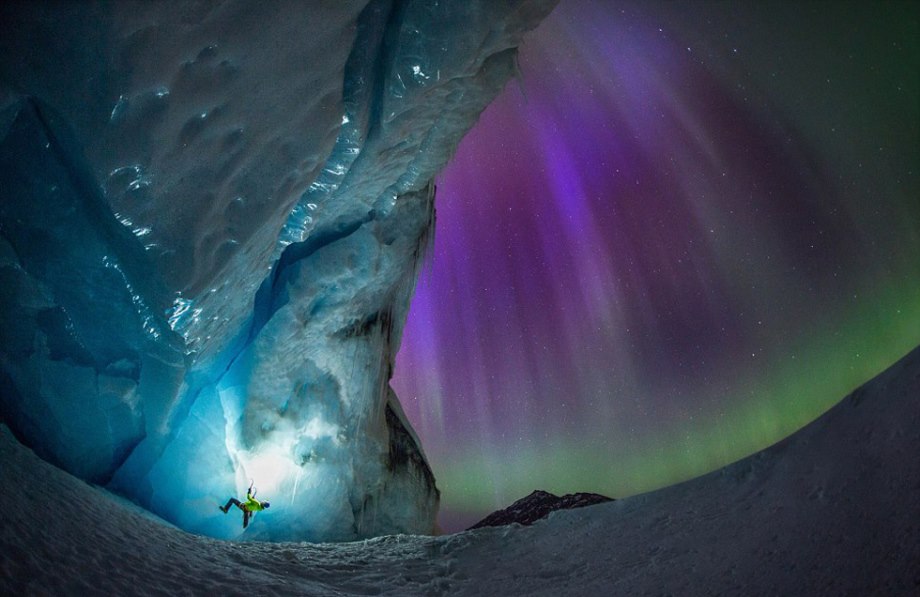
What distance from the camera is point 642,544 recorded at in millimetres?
4523

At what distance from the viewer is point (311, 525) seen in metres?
9.62

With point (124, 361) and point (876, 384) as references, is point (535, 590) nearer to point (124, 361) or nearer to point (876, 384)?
point (876, 384)

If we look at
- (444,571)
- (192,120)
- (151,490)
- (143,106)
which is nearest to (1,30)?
(143,106)

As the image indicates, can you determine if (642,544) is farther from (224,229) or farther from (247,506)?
(247,506)

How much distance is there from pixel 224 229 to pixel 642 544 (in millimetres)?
5734

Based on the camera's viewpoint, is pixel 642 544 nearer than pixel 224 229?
Yes

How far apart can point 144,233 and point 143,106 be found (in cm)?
146

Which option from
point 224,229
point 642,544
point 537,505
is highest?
point 224,229

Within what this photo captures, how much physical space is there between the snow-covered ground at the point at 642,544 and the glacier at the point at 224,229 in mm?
2040

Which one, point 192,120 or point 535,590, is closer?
point 535,590

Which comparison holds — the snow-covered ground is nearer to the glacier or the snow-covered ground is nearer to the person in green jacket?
the glacier

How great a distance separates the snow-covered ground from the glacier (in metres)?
2.04

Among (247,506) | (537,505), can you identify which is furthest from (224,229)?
(537,505)

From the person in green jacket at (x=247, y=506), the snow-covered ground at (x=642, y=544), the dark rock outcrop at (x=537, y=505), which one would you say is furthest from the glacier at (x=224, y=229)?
the dark rock outcrop at (x=537, y=505)
